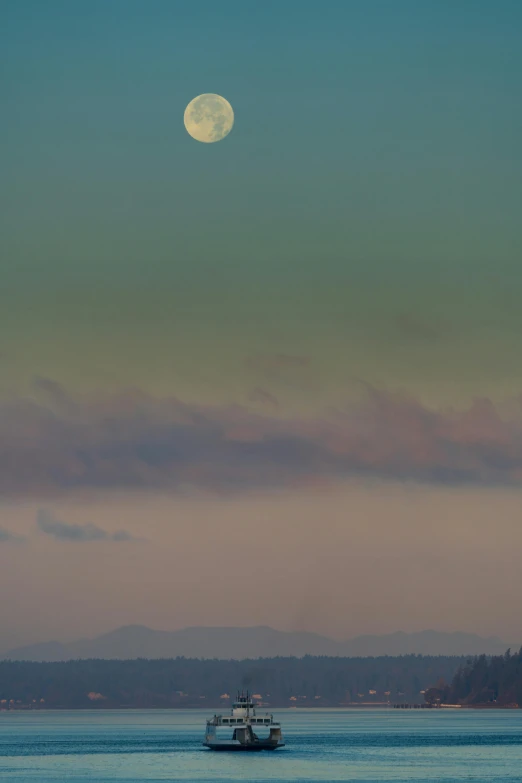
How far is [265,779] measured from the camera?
186250 millimetres

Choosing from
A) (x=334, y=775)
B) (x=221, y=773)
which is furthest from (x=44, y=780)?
(x=334, y=775)

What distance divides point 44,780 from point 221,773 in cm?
2601

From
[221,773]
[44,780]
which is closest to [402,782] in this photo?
[221,773]

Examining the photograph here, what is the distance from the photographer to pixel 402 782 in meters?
181

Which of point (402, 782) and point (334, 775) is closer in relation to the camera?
point (402, 782)

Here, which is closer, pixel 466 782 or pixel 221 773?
pixel 466 782

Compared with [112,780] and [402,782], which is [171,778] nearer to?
[112,780]

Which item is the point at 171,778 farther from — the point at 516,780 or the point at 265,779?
the point at 516,780

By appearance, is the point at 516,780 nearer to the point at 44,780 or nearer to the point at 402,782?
the point at 402,782

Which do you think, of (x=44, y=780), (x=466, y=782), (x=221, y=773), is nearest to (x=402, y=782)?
(x=466, y=782)

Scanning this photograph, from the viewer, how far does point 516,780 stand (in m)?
182

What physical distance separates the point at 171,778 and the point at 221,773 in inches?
419

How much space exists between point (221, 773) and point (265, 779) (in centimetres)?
1455

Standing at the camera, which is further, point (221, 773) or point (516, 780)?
point (221, 773)
